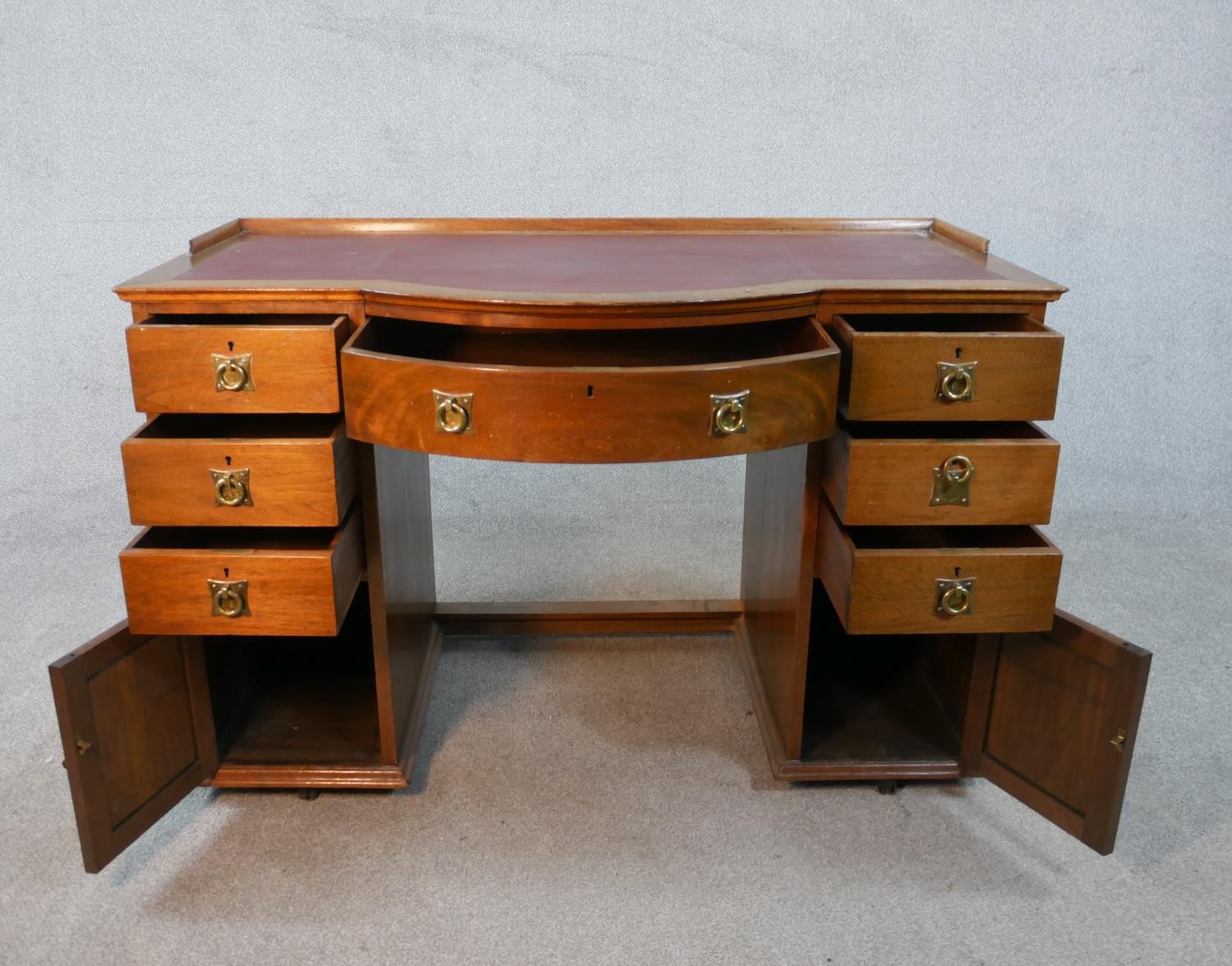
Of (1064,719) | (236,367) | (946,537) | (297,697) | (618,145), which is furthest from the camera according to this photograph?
(618,145)

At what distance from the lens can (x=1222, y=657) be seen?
239 centimetres

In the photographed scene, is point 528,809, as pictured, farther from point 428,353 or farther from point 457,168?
point 457,168

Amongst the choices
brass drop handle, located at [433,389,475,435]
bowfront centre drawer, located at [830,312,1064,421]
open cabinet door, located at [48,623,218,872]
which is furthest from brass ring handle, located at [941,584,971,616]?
open cabinet door, located at [48,623,218,872]

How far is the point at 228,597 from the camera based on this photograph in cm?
167

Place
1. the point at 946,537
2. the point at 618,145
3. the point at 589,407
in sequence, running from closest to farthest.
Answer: the point at 589,407 → the point at 946,537 → the point at 618,145

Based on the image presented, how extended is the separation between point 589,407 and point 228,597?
1.90 ft

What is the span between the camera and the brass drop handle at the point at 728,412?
1517 mm

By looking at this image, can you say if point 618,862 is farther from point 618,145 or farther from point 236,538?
point 618,145

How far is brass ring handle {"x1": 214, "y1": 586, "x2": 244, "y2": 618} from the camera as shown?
166cm

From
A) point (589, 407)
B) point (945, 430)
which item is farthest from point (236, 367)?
point (945, 430)

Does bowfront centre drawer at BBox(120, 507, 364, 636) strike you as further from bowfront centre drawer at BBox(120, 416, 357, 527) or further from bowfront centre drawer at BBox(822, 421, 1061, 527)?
bowfront centre drawer at BBox(822, 421, 1061, 527)

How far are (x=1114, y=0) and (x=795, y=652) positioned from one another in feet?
6.04

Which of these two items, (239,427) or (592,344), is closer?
(239,427)

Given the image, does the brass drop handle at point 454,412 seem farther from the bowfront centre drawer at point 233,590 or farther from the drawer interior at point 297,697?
the drawer interior at point 297,697
